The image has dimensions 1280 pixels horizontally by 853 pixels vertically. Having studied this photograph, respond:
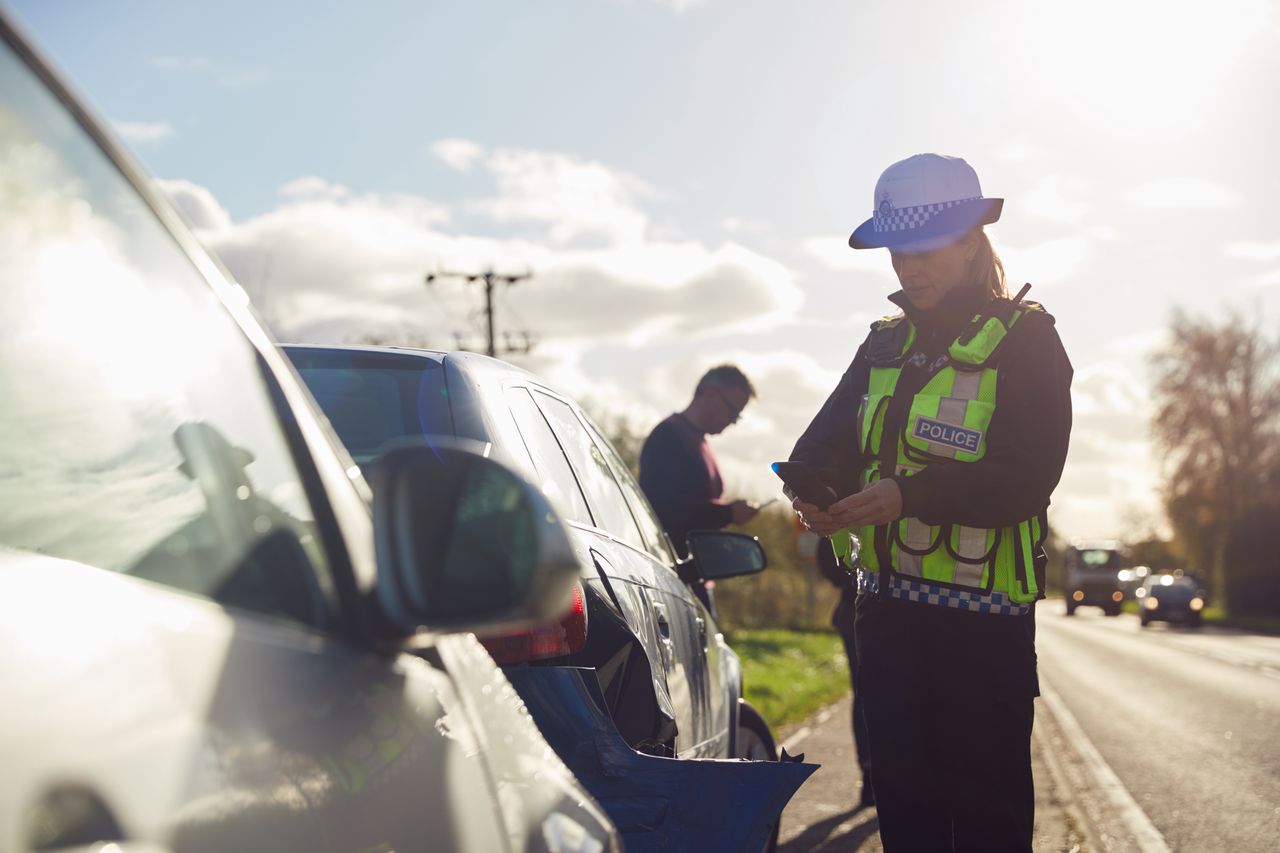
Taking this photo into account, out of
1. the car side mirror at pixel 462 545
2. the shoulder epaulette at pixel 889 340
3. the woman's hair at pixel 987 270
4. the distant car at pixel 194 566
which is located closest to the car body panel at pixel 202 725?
the distant car at pixel 194 566

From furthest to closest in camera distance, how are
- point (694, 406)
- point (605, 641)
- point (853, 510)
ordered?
point (694, 406), point (853, 510), point (605, 641)

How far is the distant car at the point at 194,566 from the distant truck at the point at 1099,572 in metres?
60.1

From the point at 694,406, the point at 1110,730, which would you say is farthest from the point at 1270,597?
the point at 694,406

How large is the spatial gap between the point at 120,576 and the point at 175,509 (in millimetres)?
167

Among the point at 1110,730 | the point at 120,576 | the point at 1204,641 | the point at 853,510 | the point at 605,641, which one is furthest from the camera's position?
the point at 1204,641

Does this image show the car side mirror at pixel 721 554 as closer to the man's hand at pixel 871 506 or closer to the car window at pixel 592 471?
the car window at pixel 592 471

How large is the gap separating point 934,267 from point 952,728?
111 centimetres

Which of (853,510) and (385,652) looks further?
(853,510)

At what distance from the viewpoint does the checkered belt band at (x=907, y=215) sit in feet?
11.5

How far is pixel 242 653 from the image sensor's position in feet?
4.20

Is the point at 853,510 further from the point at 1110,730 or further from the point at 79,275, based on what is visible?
the point at 1110,730

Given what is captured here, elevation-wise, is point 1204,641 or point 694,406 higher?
point 694,406

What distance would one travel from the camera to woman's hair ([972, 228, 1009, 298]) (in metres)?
3.55

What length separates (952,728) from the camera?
3.30m
